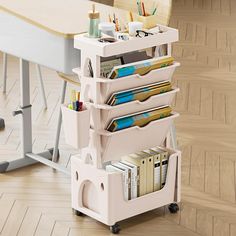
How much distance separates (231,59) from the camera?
20.3 ft

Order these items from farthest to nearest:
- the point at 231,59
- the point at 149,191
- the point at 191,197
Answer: the point at 231,59 → the point at 191,197 → the point at 149,191

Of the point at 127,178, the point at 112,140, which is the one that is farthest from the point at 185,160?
the point at 112,140

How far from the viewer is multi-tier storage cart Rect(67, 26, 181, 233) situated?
3.54 m

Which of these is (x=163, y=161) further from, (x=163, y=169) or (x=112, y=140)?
(x=112, y=140)

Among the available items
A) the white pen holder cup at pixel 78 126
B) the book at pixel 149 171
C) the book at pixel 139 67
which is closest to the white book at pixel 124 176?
the book at pixel 149 171

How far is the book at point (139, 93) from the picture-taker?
140 inches

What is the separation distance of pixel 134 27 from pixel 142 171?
66cm

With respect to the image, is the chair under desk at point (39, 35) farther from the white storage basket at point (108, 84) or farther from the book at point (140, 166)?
the book at point (140, 166)

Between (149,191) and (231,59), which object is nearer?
(149,191)

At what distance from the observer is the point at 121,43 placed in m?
3.50

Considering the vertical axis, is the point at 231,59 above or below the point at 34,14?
below

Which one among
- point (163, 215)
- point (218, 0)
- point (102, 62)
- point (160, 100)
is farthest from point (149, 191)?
point (218, 0)

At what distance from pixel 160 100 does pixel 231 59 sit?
252 cm

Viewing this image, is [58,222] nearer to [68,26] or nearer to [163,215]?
[163,215]
